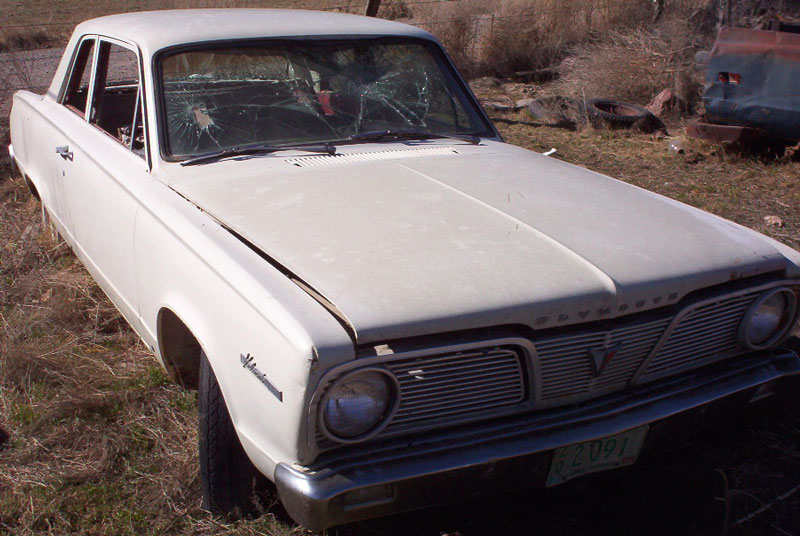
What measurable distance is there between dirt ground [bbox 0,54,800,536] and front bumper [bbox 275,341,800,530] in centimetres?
23

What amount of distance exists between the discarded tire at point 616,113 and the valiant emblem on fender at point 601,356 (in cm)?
626

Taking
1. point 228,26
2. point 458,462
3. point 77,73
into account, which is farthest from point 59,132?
point 458,462

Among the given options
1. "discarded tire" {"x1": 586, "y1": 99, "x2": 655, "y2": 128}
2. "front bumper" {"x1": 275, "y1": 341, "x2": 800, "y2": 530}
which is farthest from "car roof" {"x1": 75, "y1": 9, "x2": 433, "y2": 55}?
"discarded tire" {"x1": 586, "y1": 99, "x2": 655, "y2": 128}

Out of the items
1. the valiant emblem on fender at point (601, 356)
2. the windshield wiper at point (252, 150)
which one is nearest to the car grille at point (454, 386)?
the valiant emblem on fender at point (601, 356)

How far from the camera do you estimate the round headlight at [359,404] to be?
1.93 m

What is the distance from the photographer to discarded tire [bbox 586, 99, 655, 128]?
797 centimetres

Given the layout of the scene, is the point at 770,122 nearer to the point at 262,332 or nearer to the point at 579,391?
the point at 579,391

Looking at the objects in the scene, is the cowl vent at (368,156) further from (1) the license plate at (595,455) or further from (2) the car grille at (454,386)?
(1) the license plate at (595,455)

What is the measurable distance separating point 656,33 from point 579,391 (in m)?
8.43

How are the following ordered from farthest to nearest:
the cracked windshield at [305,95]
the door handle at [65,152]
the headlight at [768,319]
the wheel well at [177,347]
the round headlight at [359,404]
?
the door handle at [65,152], the cracked windshield at [305,95], the wheel well at [177,347], the headlight at [768,319], the round headlight at [359,404]

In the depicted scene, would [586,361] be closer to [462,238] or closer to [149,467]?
[462,238]

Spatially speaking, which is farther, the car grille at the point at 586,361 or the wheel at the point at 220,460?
the wheel at the point at 220,460

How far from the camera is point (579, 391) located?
2236 millimetres

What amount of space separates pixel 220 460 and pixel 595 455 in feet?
3.70
